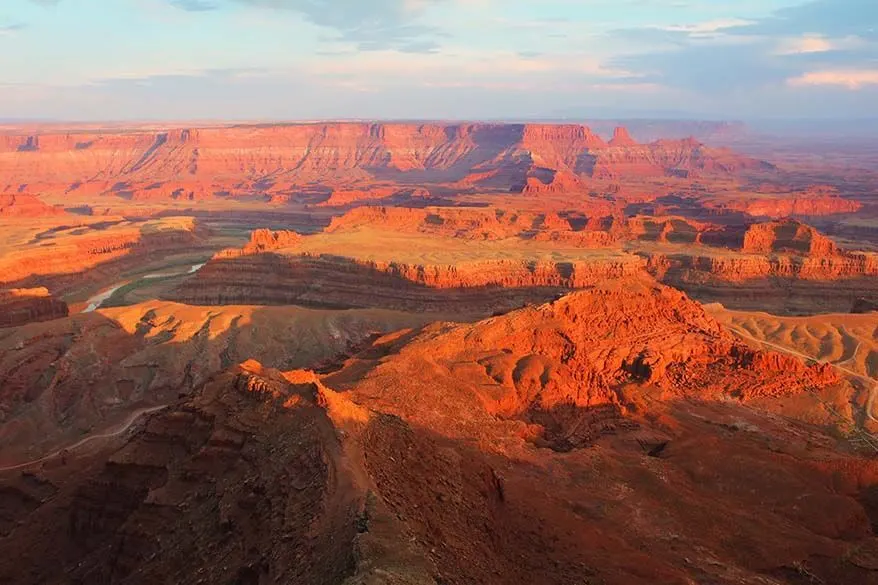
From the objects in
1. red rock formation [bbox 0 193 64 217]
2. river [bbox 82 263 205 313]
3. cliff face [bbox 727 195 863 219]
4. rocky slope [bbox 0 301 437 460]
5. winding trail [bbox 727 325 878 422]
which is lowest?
river [bbox 82 263 205 313]

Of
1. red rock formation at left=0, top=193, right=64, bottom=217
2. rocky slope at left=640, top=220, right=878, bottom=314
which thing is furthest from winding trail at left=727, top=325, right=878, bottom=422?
red rock formation at left=0, top=193, right=64, bottom=217

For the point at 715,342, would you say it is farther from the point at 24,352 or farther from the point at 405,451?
the point at 24,352

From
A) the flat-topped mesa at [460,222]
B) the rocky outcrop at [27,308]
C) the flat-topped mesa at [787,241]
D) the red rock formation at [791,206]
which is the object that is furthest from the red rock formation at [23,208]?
the red rock formation at [791,206]

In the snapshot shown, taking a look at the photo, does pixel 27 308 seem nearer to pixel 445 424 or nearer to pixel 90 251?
pixel 90 251

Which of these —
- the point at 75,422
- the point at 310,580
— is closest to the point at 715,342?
the point at 310,580

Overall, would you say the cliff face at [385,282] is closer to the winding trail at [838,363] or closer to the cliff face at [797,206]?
the winding trail at [838,363]

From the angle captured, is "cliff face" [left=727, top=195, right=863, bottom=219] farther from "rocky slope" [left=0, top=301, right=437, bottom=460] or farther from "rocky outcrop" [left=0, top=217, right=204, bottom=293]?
"rocky outcrop" [left=0, top=217, right=204, bottom=293]
